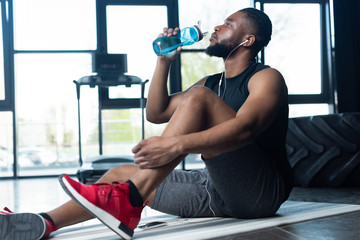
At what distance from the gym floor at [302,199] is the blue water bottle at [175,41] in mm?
757

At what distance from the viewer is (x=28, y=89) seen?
195 inches

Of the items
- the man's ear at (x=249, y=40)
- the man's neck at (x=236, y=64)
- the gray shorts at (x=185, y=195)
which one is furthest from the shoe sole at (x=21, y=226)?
the man's ear at (x=249, y=40)

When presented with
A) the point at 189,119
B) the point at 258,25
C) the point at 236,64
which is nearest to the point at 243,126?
the point at 189,119

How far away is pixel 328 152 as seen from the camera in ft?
10.0

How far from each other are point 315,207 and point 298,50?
12.0 ft

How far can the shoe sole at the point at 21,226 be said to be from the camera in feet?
4.31

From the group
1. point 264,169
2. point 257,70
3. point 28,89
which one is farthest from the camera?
point 28,89

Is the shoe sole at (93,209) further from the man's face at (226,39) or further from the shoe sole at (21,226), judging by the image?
the man's face at (226,39)

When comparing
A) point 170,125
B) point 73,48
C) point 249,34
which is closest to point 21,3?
point 73,48

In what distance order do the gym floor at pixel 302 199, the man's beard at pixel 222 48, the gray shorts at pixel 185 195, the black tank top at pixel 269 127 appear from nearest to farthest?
the gym floor at pixel 302 199 < the black tank top at pixel 269 127 < the gray shorts at pixel 185 195 < the man's beard at pixel 222 48

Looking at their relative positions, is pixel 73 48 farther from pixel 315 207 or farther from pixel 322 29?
pixel 315 207

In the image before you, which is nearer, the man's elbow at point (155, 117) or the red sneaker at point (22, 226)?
the red sneaker at point (22, 226)

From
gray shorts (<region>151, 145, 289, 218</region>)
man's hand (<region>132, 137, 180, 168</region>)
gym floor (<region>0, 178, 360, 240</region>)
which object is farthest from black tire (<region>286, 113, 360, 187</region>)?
man's hand (<region>132, 137, 180, 168</region>)

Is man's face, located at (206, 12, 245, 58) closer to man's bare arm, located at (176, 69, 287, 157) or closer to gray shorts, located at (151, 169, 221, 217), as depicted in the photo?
man's bare arm, located at (176, 69, 287, 157)
